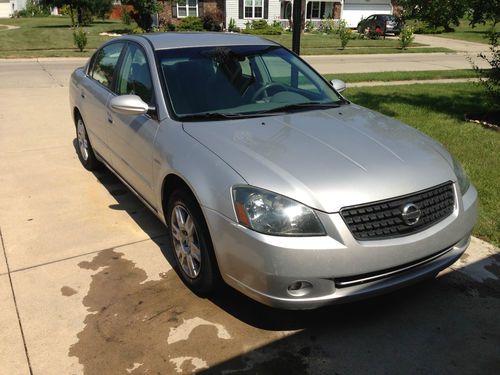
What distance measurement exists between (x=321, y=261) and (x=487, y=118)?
6803 millimetres

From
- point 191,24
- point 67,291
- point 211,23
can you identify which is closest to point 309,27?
point 211,23

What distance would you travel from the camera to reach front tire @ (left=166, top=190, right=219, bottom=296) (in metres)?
3.03

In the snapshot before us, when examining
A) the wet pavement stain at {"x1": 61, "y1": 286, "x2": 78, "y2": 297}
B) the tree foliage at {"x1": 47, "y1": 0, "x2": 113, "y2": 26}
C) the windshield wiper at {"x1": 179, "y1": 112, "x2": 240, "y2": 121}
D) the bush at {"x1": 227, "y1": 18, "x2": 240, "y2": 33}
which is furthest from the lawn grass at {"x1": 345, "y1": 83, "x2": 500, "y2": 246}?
the tree foliage at {"x1": 47, "y1": 0, "x2": 113, "y2": 26}

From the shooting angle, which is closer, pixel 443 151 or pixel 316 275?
pixel 316 275

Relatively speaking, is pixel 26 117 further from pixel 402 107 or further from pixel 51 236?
pixel 402 107

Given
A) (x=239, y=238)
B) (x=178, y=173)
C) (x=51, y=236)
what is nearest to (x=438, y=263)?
(x=239, y=238)

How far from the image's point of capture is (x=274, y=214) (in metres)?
2.65

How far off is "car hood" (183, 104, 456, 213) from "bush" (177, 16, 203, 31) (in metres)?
29.8

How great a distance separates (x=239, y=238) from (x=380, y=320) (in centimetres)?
114

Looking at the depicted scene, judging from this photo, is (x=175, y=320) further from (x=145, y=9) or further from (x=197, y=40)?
(x=145, y=9)

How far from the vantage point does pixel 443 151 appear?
345 centimetres

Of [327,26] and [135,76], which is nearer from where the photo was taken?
[135,76]

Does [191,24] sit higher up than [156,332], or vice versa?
[191,24]

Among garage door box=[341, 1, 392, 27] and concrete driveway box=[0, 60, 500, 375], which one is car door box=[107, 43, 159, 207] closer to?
concrete driveway box=[0, 60, 500, 375]
